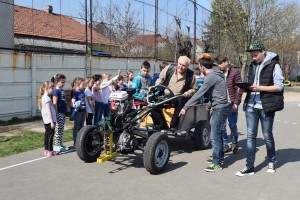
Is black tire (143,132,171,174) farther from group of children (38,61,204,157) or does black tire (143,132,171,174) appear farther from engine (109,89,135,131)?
group of children (38,61,204,157)

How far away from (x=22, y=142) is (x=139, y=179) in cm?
379

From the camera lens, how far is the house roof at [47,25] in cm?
1313

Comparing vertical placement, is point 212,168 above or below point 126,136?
below

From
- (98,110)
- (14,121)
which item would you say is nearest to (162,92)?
(98,110)

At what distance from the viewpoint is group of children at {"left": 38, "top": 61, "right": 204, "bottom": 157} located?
23.4 ft

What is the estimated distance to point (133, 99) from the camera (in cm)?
666

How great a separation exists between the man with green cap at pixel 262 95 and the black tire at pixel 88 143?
7.66 ft

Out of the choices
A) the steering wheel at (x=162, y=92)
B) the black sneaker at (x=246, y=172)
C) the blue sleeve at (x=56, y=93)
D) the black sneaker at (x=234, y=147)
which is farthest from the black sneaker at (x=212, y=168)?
the blue sleeve at (x=56, y=93)

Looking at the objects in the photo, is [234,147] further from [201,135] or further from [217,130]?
[217,130]

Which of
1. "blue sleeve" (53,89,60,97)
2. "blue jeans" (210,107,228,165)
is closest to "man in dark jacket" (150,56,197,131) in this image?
"blue jeans" (210,107,228,165)

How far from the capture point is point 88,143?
20.8ft

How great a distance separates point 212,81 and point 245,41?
24846 mm

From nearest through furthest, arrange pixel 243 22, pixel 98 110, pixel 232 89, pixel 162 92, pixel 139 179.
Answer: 1. pixel 139 179
2. pixel 162 92
3. pixel 232 89
4. pixel 98 110
5. pixel 243 22

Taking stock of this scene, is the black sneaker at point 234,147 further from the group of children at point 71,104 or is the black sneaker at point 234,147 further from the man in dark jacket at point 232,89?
the group of children at point 71,104
